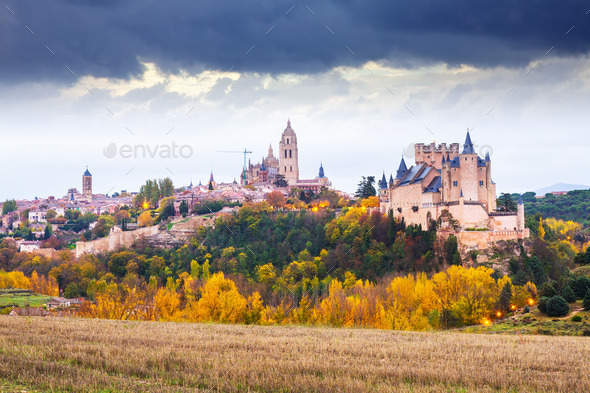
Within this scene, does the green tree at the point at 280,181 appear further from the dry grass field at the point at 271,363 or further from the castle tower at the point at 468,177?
the dry grass field at the point at 271,363

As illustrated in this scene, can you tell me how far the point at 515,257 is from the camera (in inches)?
2630

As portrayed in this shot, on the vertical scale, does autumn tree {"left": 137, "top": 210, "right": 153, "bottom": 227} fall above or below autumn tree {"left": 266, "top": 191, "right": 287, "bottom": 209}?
below

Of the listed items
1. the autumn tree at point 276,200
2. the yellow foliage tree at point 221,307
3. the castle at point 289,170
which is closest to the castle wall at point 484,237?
the yellow foliage tree at point 221,307

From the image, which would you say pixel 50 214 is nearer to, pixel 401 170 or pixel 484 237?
pixel 401 170

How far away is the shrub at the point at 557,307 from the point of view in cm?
4403

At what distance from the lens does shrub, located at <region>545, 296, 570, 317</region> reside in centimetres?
4403

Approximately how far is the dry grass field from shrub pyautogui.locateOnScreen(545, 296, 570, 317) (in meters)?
16.5

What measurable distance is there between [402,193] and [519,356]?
59049 millimetres

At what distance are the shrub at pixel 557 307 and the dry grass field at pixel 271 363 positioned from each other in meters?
16.5

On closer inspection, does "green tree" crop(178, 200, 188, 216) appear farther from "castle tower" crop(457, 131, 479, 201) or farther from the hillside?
the hillside

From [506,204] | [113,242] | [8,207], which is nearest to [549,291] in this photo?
[506,204]

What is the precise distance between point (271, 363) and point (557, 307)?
30.6m

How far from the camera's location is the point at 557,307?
44.0 m

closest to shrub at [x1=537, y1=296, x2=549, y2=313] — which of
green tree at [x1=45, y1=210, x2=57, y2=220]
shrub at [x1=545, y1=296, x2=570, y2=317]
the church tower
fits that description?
shrub at [x1=545, y1=296, x2=570, y2=317]
